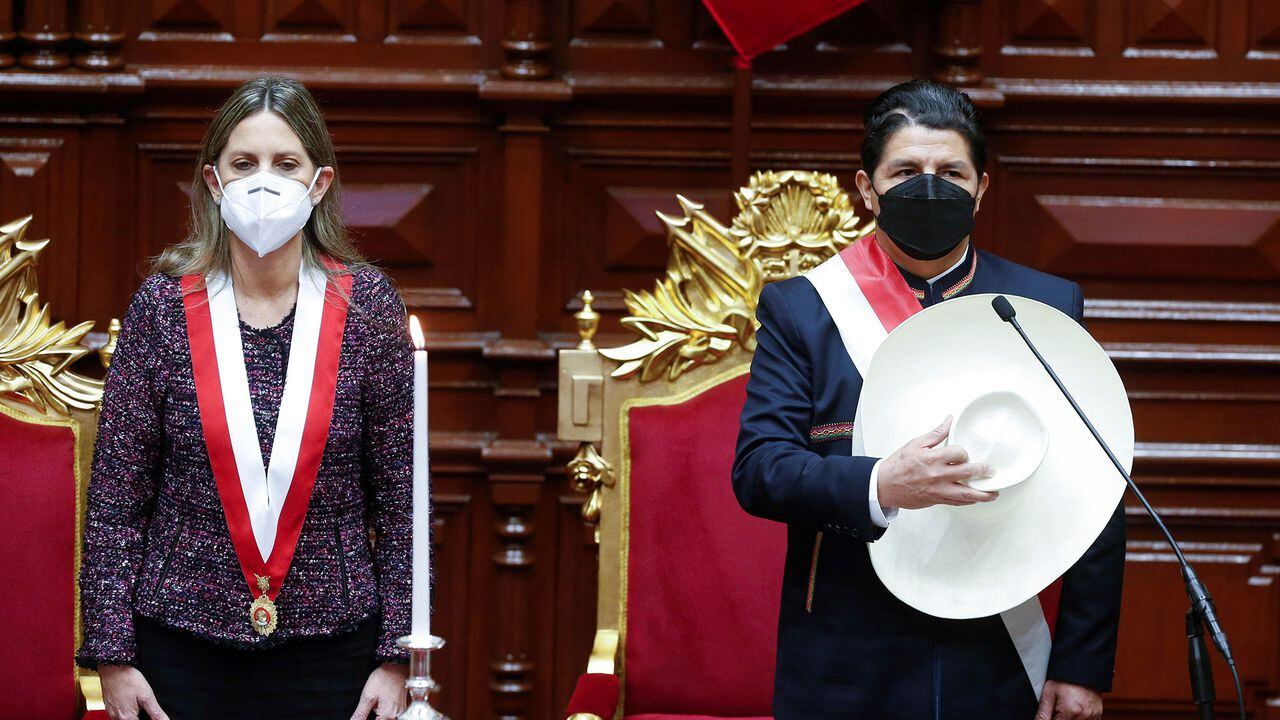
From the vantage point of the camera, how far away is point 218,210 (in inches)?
81.4

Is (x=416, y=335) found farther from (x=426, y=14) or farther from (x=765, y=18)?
(x=426, y=14)

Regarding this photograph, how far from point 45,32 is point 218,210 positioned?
1243 mm

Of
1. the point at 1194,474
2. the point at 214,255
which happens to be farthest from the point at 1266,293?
the point at 214,255

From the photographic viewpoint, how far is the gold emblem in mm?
1883

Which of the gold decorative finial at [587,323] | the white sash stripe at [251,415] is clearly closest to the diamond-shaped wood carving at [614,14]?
the gold decorative finial at [587,323]

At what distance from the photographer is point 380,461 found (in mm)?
2002

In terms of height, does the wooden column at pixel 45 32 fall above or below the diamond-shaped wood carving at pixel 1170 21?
below

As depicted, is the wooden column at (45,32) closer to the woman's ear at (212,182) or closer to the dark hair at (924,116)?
the woman's ear at (212,182)

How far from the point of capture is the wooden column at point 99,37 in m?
3.00

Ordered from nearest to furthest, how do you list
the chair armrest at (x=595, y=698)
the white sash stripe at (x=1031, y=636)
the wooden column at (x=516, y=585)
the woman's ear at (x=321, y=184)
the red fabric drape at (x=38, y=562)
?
1. the white sash stripe at (x=1031, y=636)
2. the woman's ear at (x=321, y=184)
3. the chair armrest at (x=595, y=698)
4. the red fabric drape at (x=38, y=562)
5. the wooden column at (x=516, y=585)

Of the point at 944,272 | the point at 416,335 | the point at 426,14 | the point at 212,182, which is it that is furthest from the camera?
the point at 426,14

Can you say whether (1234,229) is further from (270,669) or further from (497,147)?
(270,669)

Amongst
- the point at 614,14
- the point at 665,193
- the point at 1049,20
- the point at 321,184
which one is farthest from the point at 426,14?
the point at 1049,20

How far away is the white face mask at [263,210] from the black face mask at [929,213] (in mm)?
814
